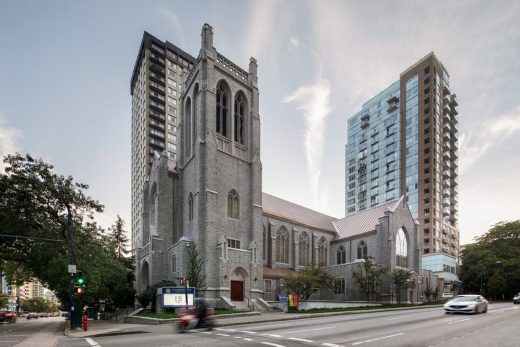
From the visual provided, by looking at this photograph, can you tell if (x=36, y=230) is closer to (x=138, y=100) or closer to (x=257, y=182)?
(x=257, y=182)

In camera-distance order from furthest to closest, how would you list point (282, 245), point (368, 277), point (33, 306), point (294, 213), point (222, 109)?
1. point (33, 306)
2. point (294, 213)
3. point (282, 245)
4. point (222, 109)
5. point (368, 277)

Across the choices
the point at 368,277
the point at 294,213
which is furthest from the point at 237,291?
the point at 294,213

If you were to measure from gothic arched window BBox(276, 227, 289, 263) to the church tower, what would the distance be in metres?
7.22

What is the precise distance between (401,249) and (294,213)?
47.5 feet

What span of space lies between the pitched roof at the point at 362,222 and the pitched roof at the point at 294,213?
1432mm

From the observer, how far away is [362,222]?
52125 millimetres

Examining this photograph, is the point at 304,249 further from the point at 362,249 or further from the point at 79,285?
the point at 79,285

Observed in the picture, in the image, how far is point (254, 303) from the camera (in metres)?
35.5

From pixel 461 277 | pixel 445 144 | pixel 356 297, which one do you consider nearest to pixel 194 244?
pixel 356 297

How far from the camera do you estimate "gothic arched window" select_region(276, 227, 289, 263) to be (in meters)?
46.1

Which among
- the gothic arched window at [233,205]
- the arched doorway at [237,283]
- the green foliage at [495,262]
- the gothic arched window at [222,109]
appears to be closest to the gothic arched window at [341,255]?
the arched doorway at [237,283]

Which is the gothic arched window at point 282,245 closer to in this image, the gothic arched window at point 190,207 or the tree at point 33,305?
the gothic arched window at point 190,207

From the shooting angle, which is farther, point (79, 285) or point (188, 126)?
point (188, 126)

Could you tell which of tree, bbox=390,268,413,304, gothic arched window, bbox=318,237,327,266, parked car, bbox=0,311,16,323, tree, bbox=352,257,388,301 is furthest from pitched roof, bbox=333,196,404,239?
parked car, bbox=0,311,16,323
